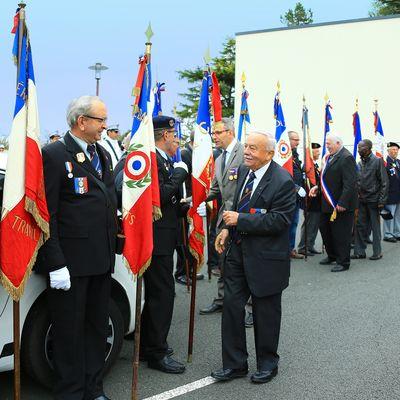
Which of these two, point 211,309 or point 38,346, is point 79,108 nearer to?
point 38,346

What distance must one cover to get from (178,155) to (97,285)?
4.55 metres

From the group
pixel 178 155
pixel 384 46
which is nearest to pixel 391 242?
pixel 178 155

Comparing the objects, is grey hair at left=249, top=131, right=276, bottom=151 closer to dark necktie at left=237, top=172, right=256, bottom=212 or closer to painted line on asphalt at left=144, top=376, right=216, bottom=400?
dark necktie at left=237, top=172, right=256, bottom=212

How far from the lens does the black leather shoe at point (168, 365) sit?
4.51 m

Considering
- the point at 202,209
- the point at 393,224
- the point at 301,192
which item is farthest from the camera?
the point at 393,224

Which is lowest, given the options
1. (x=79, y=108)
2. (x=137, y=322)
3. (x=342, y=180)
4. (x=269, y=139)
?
(x=137, y=322)

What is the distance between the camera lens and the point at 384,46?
25875 mm

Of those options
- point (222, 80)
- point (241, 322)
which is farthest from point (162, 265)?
point (222, 80)

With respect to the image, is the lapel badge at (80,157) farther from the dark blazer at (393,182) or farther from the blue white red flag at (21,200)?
the dark blazer at (393,182)

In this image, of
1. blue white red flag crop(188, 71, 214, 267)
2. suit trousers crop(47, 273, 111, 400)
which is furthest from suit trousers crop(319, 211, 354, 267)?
suit trousers crop(47, 273, 111, 400)

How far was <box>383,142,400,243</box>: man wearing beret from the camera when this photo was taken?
1116 centimetres

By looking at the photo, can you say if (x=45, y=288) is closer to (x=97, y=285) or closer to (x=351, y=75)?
(x=97, y=285)

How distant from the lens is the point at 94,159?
380cm

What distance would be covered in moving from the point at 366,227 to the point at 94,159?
23.3ft
